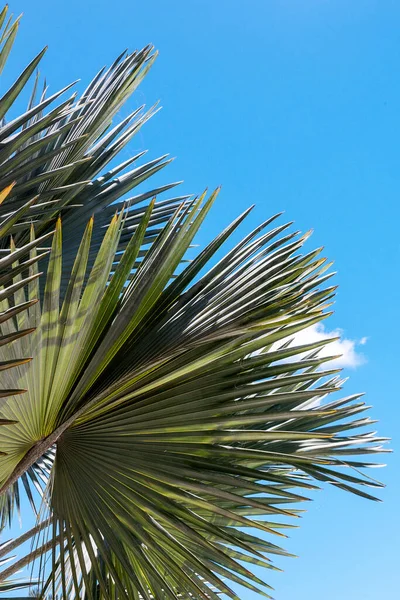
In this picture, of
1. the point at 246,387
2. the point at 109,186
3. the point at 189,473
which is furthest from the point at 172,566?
the point at 109,186

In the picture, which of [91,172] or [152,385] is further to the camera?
[91,172]

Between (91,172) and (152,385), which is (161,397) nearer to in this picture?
(152,385)

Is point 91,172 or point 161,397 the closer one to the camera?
point 161,397

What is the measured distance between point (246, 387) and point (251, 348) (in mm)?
99

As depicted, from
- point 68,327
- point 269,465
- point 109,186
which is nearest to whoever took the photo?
point 68,327

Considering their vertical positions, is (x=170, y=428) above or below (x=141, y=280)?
below

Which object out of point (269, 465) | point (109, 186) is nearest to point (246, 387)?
point (269, 465)

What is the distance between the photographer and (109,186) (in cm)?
259

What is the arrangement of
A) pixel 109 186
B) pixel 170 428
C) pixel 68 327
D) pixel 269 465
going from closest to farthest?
1. pixel 68 327
2. pixel 170 428
3. pixel 269 465
4. pixel 109 186

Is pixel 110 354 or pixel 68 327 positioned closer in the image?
pixel 68 327

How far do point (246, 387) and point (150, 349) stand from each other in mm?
256

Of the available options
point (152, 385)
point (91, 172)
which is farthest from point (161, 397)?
point (91, 172)

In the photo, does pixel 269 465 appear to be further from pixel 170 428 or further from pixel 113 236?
pixel 113 236

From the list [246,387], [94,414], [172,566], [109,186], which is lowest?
[172,566]
